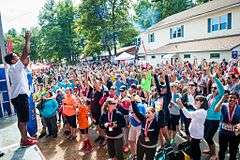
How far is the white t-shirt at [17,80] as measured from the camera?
5.26m

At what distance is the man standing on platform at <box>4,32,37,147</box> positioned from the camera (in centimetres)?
522

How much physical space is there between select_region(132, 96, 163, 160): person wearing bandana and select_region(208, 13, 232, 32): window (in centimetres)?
2063

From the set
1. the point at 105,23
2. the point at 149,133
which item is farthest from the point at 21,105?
the point at 105,23

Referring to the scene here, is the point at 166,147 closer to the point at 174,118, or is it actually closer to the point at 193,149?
the point at 193,149

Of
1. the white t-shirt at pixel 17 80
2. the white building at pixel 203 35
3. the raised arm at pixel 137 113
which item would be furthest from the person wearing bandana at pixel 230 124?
the white building at pixel 203 35

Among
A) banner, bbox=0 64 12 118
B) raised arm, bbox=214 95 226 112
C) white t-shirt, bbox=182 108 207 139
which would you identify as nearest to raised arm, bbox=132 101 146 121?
white t-shirt, bbox=182 108 207 139

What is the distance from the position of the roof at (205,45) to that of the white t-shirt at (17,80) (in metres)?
20.0

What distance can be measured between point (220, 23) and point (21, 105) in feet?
79.9

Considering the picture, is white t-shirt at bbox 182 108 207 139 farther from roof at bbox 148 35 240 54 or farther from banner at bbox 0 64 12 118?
roof at bbox 148 35 240 54

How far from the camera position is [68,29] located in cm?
6091

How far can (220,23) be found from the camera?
1057 inches

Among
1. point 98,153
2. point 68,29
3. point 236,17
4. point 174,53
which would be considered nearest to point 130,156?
point 98,153

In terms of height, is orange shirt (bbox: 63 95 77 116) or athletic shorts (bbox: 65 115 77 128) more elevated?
orange shirt (bbox: 63 95 77 116)

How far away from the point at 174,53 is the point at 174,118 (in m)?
23.1
